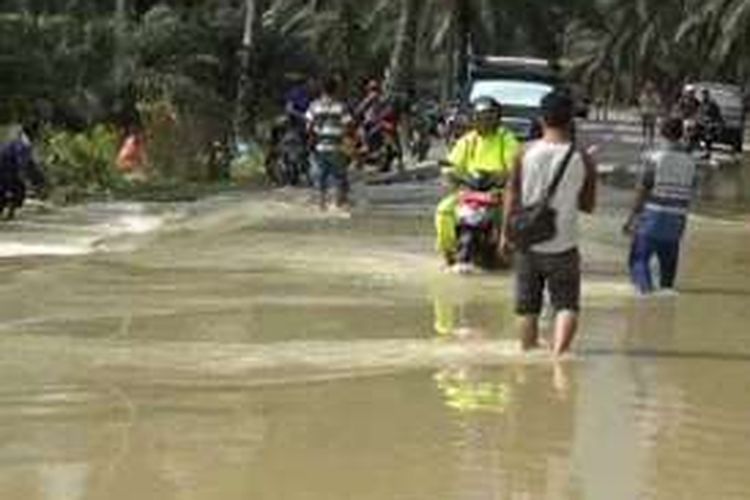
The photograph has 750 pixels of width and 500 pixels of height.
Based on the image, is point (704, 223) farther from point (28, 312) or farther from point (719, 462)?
point (719, 462)

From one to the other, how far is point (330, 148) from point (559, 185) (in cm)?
1250

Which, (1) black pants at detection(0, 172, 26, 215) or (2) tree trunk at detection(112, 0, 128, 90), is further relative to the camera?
(2) tree trunk at detection(112, 0, 128, 90)

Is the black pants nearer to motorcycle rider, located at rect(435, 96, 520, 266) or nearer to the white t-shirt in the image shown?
motorcycle rider, located at rect(435, 96, 520, 266)

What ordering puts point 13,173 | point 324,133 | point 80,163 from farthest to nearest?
point 80,163 → point 324,133 → point 13,173

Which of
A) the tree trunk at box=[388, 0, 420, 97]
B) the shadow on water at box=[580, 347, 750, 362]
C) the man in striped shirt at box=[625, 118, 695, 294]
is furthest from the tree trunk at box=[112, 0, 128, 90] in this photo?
the shadow on water at box=[580, 347, 750, 362]

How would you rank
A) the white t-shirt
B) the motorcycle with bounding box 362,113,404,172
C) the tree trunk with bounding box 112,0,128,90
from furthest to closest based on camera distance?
the motorcycle with bounding box 362,113,404,172
the tree trunk with bounding box 112,0,128,90
the white t-shirt

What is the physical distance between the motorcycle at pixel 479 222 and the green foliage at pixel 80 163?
8319 mm

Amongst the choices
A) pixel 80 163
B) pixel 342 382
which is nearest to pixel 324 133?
pixel 80 163

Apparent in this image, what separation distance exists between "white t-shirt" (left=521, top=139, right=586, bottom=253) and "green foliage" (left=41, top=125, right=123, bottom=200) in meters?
13.3

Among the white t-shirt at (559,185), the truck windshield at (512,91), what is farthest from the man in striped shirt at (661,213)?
the truck windshield at (512,91)

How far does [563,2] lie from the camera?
80062 mm

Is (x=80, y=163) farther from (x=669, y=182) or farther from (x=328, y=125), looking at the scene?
(x=669, y=182)

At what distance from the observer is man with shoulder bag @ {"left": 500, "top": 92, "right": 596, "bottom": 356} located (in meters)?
11.9

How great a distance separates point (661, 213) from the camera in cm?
1609
